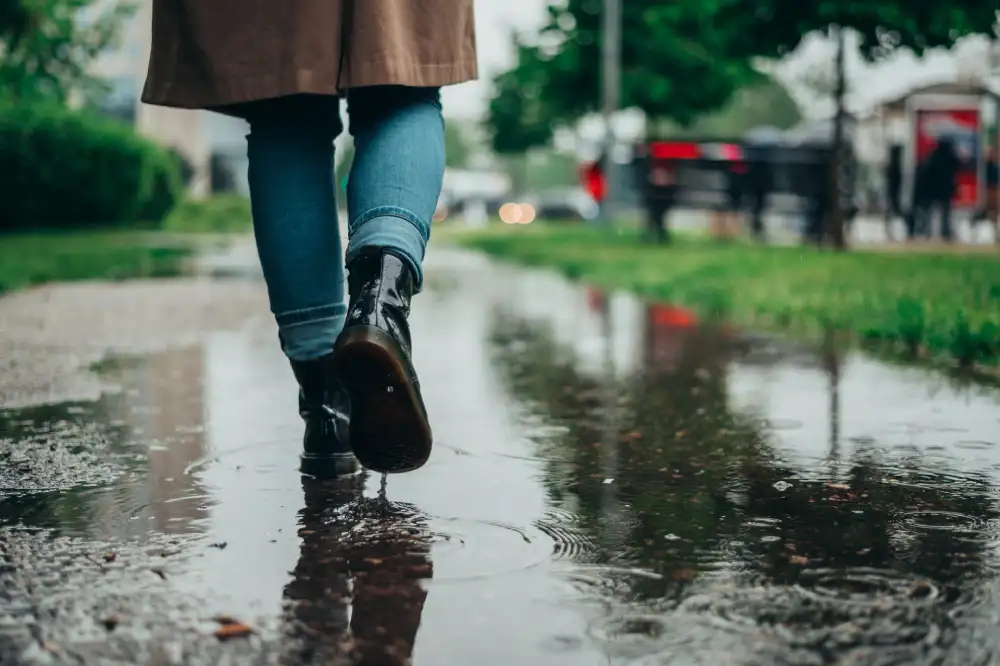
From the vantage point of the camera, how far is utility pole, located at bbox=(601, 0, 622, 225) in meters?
27.4

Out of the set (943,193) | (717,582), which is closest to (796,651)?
(717,582)

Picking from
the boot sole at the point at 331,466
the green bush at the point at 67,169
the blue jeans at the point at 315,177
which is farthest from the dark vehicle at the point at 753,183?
the boot sole at the point at 331,466

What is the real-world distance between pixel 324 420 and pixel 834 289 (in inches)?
276

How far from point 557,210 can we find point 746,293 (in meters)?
62.1

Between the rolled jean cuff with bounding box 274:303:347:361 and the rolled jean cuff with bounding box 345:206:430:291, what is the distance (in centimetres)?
27

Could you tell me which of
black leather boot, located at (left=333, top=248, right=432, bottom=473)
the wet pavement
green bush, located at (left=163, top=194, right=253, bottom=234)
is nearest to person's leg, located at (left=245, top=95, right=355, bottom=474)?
the wet pavement

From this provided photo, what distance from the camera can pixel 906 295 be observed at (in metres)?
8.79

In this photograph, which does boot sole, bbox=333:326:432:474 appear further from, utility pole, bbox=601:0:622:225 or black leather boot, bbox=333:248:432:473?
utility pole, bbox=601:0:622:225

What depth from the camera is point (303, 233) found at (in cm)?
359

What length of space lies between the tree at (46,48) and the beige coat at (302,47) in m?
16.6

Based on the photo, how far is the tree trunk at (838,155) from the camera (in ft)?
60.2

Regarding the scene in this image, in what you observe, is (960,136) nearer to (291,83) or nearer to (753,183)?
(753,183)

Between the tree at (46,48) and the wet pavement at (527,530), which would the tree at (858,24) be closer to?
the tree at (46,48)

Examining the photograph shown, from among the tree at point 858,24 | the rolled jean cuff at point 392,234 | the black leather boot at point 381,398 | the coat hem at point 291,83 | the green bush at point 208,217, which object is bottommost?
the green bush at point 208,217
